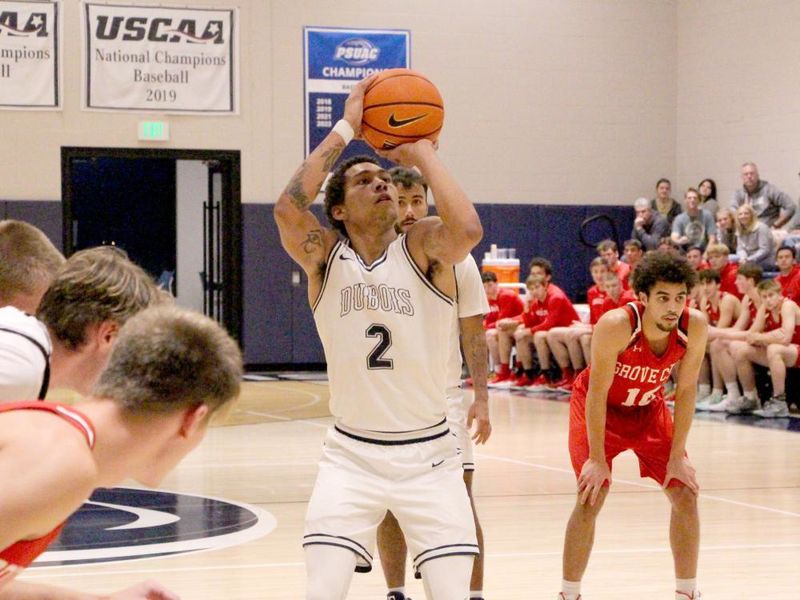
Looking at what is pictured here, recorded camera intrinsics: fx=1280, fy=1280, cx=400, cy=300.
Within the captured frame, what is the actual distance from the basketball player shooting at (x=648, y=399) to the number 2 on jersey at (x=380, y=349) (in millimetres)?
1234

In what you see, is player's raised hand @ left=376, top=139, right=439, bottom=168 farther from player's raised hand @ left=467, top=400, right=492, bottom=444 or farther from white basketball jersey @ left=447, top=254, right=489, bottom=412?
player's raised hand @ left=467, top=400, right=492, bottom=444

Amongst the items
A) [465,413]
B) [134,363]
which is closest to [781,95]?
[465,413]

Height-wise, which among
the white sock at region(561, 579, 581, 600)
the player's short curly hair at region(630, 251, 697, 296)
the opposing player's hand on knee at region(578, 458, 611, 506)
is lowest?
the white sock at region(561, 579, 581, 600)

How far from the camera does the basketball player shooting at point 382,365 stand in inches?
149

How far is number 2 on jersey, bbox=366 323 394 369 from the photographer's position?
12.9ft

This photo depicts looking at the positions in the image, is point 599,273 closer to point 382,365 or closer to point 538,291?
point 538,291

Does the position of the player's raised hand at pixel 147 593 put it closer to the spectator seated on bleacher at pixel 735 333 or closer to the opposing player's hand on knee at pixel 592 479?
the opposing player's hand on knee at pixel 592 479

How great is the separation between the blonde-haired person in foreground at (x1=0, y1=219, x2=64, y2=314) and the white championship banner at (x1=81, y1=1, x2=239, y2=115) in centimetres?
1378

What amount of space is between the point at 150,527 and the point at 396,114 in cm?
345

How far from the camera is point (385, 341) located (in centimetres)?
393

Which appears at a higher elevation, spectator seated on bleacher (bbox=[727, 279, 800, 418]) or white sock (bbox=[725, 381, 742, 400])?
spectator seated on bleacher (bbox=[727, 279, 800, 418])

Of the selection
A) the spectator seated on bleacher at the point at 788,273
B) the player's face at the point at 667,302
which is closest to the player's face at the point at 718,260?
the spectator seated on bleacher at the point at 788,273

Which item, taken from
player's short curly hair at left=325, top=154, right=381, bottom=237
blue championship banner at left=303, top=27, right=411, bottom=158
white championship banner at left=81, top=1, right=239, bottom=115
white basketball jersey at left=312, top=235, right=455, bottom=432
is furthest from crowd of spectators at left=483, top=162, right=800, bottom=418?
white basketball jersey at left=312, top=235, right=455, bottom=432

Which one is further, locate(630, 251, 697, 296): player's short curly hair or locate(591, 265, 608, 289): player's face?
locate(591, 265, 608, 289): player's face
